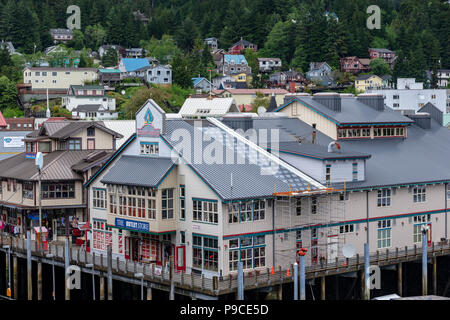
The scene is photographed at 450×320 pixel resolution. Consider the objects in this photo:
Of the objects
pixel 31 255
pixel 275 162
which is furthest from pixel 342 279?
pixel 31 255

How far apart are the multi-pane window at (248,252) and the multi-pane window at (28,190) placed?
2071 cm

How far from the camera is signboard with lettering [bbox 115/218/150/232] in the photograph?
5128 cm

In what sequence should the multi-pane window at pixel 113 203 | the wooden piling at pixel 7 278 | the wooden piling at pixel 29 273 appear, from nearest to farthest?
1. the multi-pane window at pixel 113 203
2. the wooden piling at pixel 29 273
3. the wooden piling at pixel 7 278

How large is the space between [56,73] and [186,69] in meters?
25.2

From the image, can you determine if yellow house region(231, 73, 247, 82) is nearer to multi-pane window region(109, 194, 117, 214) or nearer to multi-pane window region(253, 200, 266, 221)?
multi-pane window region(109, 194, 117, 214)

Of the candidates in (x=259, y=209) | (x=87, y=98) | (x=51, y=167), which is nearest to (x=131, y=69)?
(x=87, y=98)

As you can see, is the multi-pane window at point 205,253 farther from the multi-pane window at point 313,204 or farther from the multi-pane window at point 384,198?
the multi-pane window at point 384,198

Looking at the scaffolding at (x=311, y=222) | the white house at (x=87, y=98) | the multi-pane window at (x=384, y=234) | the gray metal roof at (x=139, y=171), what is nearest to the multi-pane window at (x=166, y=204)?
the gray metal roof at (x=139, y=171)

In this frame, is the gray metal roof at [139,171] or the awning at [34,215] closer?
the gray metal roof at [139,171]

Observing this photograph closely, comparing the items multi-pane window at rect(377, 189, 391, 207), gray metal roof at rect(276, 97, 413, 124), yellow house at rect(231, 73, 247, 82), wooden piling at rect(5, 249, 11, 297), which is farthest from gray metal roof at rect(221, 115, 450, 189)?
yellow house at rect(231, 73, 247, 82)

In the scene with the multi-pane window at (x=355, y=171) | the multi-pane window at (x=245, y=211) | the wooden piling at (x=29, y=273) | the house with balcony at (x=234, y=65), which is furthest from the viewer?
the house with balcony at (x=234, y=65)

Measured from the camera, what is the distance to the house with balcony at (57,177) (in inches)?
2485

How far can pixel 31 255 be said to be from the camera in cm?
5841

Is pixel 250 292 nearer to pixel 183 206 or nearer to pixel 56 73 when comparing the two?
pixel 183 206
